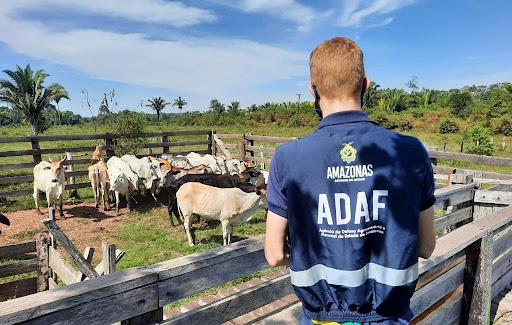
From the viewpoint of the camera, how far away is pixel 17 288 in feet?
14.2

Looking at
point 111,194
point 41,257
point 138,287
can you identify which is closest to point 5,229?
point 111,194

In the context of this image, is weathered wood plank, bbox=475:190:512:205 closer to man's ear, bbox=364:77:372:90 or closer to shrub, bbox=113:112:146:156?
man's ear, bbox=364:77:372:90

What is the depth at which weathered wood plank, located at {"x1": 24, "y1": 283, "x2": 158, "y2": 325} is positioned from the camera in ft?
4.61

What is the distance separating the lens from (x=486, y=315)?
318cm

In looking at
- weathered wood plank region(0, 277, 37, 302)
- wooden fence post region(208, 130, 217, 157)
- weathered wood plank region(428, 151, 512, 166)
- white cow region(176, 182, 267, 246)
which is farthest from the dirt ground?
weathered wood plank region(428, 151, 512, 166)

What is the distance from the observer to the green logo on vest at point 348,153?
130cm

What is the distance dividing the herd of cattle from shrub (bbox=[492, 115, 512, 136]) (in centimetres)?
2765

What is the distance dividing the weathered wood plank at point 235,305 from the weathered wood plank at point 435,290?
942 millimetres

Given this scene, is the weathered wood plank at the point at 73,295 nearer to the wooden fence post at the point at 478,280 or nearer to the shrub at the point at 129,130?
the wooden fence post at the point at 478,280

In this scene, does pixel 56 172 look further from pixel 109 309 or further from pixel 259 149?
pixel 109 309

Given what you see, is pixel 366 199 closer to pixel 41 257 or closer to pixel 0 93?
pixel 41 257

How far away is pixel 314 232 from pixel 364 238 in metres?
0.19

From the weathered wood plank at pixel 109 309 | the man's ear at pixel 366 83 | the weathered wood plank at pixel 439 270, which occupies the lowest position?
the weathered wood plank at pixel 439 270

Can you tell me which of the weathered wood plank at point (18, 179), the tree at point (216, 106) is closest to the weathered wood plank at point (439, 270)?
the weathered wood plank at point (18, 179)
